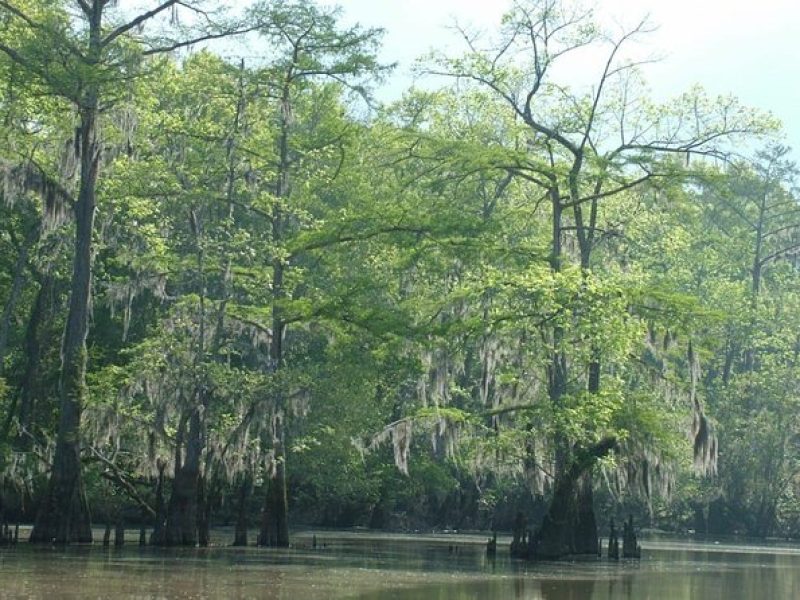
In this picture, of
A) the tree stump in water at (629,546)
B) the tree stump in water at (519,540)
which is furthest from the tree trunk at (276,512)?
the tree stump in water at (629,546)

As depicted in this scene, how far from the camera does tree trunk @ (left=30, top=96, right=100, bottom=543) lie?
32.5 meters

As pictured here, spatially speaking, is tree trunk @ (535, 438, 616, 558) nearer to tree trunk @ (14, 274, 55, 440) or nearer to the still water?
the still water

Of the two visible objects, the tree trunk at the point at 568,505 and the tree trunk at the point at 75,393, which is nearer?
the tree trunk at the point at 75,393

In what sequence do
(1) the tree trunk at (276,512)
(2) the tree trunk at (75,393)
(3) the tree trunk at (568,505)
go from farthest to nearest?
(1) the tree trunk at (276,512) < (3) the tree trunk at (568,505) < (2) the tree trunk at (75,393)

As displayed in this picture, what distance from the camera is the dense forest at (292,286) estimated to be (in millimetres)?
34906

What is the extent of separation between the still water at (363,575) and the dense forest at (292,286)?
282cm

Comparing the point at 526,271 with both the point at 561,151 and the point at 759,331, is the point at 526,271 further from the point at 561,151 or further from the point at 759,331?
the point at 759,331

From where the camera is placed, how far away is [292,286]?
40062 mm

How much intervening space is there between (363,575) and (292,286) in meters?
14.4

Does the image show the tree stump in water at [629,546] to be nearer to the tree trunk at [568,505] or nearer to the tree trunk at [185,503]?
the tree trunk at [568,505]

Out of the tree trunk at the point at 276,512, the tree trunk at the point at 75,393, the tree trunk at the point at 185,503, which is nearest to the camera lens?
the tree trunk at the point at 75,393

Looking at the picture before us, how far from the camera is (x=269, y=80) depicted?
3853 centimetres

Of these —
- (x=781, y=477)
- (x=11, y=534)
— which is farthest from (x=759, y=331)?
(x=11, y=534)

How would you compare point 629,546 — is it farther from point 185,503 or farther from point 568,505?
point 185,503
